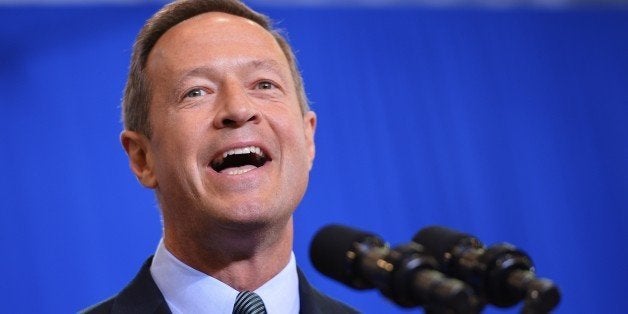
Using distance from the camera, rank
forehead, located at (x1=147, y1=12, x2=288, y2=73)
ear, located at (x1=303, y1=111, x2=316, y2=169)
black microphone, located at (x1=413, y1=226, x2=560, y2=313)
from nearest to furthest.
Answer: black microphone, located at (x1=413, y1=226, x2=560, y2=313) < forehead, located at (x1=147, y1=12, x2=288, y2=73) < ear, located at (x1=303, y1=111, x2=316, y2=169)

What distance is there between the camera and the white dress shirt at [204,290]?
5.60ft

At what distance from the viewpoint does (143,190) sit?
2.98 metres

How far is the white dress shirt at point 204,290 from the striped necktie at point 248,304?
0.01 metres

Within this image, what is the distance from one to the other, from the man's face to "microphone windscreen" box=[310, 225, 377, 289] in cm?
19

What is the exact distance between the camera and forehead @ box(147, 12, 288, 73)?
1.75 m

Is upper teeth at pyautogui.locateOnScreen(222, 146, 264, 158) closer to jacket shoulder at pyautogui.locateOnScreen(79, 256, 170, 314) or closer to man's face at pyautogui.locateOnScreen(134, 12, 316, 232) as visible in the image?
man's face at pyautogui.locateOnScreen(134, 12, 316, 232)

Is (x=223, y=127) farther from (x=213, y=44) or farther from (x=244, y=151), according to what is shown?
(x=213, y=44)

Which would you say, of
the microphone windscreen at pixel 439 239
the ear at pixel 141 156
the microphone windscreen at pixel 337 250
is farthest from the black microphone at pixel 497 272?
the ear at pixel 141 156

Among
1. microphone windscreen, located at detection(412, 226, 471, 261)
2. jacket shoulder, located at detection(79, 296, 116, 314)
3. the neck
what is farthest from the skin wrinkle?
microphone windscreen, located at detection(412, 226, 471, 261)

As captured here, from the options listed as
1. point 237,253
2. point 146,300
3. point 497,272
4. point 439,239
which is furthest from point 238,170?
point 497,272

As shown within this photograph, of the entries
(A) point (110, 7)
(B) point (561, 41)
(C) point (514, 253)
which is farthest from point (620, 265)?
(C) point (514, 253)

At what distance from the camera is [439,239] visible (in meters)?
1.34

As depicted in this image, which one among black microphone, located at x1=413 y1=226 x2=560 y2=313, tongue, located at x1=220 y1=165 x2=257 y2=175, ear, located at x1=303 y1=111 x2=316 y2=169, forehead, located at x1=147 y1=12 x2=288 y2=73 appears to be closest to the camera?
black microphone, located at x1=413 y1=226 x2=560 y2=313

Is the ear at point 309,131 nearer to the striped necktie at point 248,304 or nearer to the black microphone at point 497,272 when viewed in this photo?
the striped necktie at point 248,304
